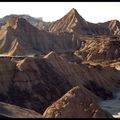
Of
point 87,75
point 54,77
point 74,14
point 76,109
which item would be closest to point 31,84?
point 54,77

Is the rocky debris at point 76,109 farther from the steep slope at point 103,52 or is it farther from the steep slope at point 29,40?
the steep slope at point 103,52

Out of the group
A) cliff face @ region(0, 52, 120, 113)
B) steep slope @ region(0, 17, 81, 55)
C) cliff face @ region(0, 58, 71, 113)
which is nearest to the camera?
cliff face @ region(0, 58, 71, 113)

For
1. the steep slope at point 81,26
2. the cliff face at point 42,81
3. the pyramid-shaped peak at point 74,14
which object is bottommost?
the steep slope at point 81,26

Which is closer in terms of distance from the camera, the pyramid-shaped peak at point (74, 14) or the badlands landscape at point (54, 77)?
the badlands landscape at point (54, 77)

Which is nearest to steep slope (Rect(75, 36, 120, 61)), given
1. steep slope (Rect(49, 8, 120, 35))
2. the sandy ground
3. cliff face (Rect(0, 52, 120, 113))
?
cliff face (Rect(0, 52, 120, 113))

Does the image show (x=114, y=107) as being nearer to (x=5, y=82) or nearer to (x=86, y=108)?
(x=5, y=82)

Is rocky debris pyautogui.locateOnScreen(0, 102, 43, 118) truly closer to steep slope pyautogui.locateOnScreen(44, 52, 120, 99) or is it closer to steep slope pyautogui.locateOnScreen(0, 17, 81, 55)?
steep slope pyautogui.locateOnScreen(44, 52, 120, 99)

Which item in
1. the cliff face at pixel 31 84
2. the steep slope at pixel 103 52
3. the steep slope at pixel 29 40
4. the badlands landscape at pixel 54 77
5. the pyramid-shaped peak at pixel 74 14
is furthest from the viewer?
the pyramid-shaped peak at pixel 74 14

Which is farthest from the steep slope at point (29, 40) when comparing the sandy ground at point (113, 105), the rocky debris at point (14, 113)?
the rocky debris at point (14, 113)
